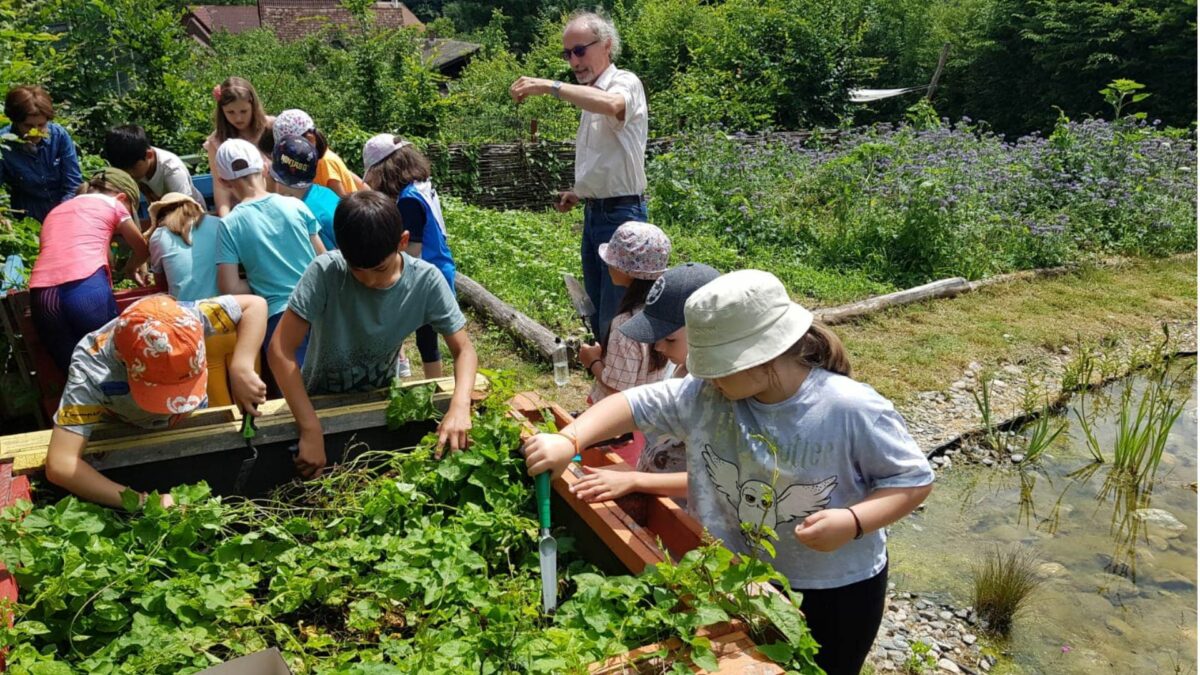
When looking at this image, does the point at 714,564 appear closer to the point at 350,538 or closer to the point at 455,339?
the point at 350,538

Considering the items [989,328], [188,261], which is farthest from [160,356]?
[989,328]

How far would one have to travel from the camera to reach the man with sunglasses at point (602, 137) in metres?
4.14

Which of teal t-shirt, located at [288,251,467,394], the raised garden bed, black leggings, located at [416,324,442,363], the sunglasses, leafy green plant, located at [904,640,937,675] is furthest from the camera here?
the sunglasses

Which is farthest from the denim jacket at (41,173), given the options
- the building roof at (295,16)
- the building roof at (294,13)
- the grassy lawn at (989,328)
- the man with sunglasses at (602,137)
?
the building roof at (294,13)

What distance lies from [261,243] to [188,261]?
0.42 metres

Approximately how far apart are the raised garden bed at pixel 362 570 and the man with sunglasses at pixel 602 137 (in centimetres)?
191

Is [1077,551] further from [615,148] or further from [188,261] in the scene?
[188,261]

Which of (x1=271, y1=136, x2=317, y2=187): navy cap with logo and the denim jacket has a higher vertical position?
(x1=271, y1=136, x2=317, y2=187): navy cap with logo

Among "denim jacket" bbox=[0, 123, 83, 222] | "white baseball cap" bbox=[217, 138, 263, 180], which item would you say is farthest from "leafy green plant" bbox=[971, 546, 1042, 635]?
"denim jacket" bbox=[0, 123, 83, 222]

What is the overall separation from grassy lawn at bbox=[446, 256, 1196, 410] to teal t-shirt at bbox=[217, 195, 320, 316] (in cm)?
205

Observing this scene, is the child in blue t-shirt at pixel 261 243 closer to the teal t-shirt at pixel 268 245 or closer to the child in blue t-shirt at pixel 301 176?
the teal t-shirt at pixel 268 245

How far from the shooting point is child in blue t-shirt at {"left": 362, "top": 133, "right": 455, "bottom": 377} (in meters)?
3.76

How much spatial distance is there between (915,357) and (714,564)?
16.5ft

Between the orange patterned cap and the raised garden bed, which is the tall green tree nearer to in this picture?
the raised garden bed
